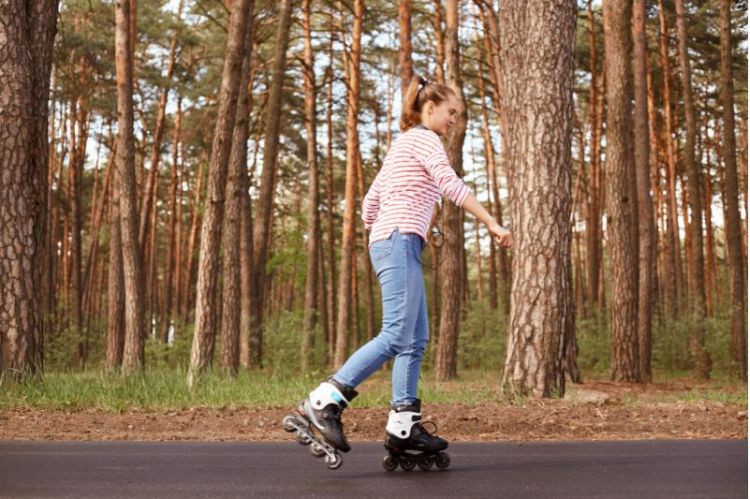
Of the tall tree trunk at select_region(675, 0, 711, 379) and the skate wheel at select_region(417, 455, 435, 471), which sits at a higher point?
the tall tree trunk at select_region(675, 0, 711, 379)

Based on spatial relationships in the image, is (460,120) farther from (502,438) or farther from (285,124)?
(285,124)

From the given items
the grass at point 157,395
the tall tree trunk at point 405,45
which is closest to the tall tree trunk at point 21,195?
the grass at point 157,395

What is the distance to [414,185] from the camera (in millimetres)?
5695

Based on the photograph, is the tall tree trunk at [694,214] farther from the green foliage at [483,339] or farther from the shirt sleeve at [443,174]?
the shirt sleeve at [443,174]

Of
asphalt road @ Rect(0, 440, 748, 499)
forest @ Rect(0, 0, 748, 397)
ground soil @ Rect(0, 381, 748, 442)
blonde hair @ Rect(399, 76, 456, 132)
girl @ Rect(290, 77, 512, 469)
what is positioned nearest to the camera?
asphalt road @ Rect(0, 440, 748, 499)

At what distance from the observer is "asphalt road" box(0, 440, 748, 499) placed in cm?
493

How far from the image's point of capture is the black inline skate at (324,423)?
5.38 meters

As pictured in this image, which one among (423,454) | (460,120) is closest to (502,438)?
(423,454)

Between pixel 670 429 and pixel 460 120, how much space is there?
12162mm

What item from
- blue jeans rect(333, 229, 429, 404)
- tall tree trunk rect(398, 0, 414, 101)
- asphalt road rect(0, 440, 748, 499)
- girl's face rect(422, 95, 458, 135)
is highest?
tall tree trunk rect(398, 0, 414, 101)

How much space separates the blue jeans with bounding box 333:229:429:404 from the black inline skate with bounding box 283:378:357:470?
11 centimetres

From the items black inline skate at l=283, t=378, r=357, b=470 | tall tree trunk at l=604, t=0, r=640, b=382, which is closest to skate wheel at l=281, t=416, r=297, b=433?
black inline skate at l=283, t=378, r=357, b=470

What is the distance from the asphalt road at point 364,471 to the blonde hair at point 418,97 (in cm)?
211

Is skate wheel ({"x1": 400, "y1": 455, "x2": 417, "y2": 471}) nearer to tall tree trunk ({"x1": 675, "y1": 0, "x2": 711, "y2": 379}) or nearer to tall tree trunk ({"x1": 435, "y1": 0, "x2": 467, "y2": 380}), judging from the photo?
tall tree trunk ({"x1": 435, "y1": 0, "x2": 467, "y2": 380})
